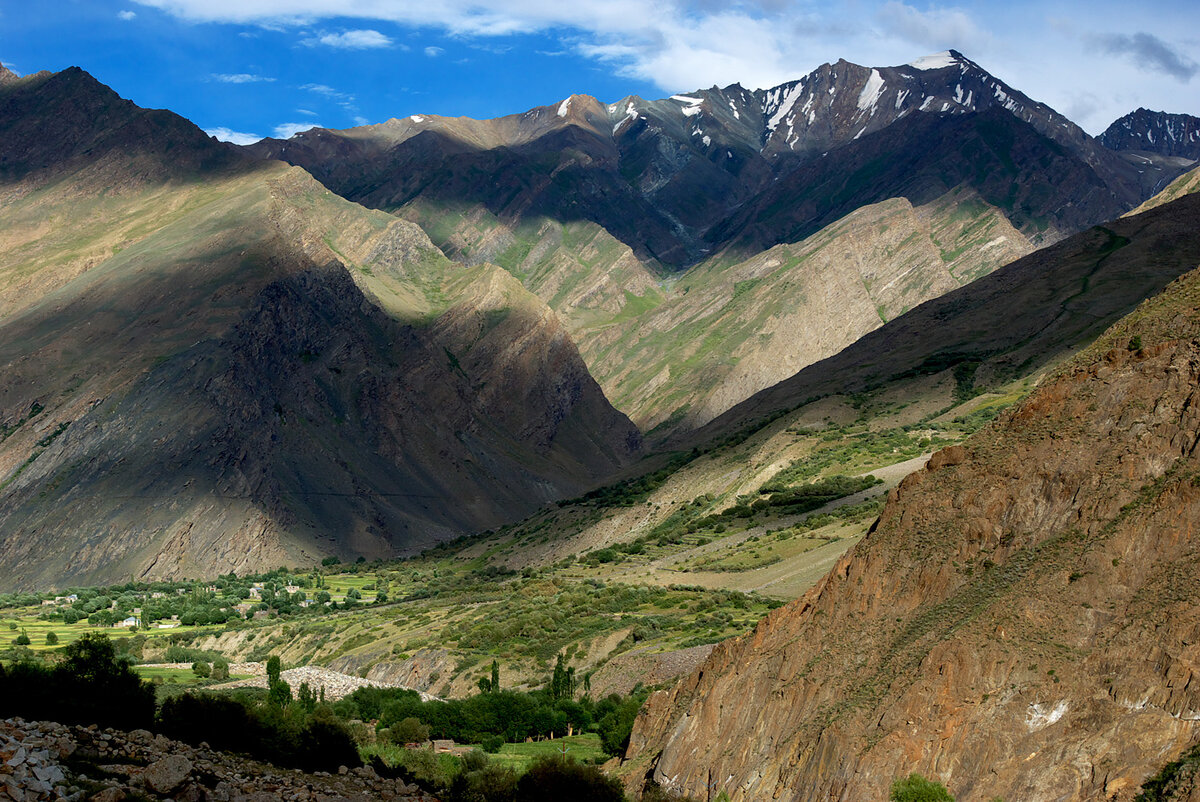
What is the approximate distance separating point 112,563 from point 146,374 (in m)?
39.3

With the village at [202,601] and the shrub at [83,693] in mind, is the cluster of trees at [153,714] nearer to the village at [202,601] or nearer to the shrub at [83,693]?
the shrub at [83,693]

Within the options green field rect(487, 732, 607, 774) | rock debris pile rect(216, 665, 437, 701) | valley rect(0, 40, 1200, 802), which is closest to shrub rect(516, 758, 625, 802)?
valley rect(0, 40, 1200, 802)

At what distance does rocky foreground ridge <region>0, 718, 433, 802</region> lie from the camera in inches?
939

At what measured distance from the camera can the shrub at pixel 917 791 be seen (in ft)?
93.2

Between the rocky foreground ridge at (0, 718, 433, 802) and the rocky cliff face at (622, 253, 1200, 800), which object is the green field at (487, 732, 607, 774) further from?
the rocky foreground ridge at (0, 718, 433, 802)

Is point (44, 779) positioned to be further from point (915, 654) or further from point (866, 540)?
point (866, 540)

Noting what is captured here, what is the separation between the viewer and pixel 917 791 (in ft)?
94.2

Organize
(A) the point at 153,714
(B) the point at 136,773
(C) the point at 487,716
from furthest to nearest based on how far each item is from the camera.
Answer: (C) the point at 487,716
(A) the point at 153,714
(B) the point at 136,773

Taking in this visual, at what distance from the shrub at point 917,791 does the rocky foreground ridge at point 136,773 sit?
11.4 metres

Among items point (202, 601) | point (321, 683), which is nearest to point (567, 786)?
point (321, 683)

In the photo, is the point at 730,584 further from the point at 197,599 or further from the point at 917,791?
the point at 197,599

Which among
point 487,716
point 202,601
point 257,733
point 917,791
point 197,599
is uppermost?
point 257,733

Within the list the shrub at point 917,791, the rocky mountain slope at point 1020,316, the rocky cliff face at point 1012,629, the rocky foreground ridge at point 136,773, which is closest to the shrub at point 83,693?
the rocky foreground ridge at point 136,773

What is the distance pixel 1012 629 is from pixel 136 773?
1952 cm
